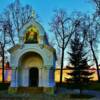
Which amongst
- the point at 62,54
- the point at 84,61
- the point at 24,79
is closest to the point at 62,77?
the point at 62,54

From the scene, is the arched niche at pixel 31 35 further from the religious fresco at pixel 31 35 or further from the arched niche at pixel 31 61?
the arched niche at pixel 31 61

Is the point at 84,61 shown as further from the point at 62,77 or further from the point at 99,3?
the point at 62,77

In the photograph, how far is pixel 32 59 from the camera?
1548 inches

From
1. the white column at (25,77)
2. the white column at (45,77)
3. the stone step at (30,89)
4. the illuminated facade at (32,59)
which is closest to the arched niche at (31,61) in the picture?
the illuminated facade at (32,59)

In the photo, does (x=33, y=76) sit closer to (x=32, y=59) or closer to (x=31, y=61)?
(x=31, y=61)

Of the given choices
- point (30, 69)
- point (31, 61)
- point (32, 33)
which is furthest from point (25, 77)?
point (32, 33)

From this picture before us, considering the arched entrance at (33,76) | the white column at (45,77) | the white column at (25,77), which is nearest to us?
the white column at (45,77)

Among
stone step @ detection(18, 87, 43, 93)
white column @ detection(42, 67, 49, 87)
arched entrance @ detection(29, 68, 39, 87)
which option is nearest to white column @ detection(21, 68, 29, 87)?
arched entrance @ detection(29, 68, 39, 87)

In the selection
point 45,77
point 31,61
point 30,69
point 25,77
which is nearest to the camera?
point 45,77

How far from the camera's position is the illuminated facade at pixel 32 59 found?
36812 mm

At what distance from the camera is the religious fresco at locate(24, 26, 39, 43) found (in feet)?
124

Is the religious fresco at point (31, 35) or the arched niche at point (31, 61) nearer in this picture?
the religious fresco at point (31, 35)

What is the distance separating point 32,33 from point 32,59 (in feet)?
10.8

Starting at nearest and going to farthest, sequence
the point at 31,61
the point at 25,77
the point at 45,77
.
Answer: the point at 45,77
the point at 25,77
the point at 31,61
